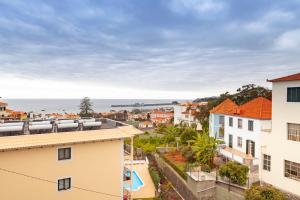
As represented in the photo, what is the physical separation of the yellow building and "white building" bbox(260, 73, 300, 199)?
1341cm

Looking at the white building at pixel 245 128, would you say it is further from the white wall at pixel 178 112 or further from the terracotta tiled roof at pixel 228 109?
the white wall at pixel 178 112

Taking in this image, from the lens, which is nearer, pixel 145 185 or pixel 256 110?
pixel 145 185

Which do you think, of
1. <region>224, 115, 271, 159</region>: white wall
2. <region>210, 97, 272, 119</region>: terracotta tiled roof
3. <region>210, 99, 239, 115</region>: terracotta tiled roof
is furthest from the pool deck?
<region>210, 97, 272, 119</region>: terracotta tiled roof

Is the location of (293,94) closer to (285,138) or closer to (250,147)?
(285,138)

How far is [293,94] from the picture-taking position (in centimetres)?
2333

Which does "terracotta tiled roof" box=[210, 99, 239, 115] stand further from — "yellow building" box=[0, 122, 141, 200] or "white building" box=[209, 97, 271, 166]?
"yellow building" box=[0, 122, 141, 200]

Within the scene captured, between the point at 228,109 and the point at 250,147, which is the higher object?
the point at 228,109

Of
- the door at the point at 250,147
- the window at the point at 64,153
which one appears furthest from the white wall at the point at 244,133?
the window at the point at 64,153

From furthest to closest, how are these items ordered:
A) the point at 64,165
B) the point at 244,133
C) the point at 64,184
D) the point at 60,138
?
the point at 244,133
the point at 64,184
the point at 64,165
the point at 60,138

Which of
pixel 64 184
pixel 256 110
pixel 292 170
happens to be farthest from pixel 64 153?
pixel 256 110

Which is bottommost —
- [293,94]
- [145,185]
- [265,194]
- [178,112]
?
[145,185]

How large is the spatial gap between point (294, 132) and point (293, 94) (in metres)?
3.21

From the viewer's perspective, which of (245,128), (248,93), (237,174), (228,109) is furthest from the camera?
(248,93)

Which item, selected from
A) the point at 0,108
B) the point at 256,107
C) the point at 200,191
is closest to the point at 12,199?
the point at 200,191
